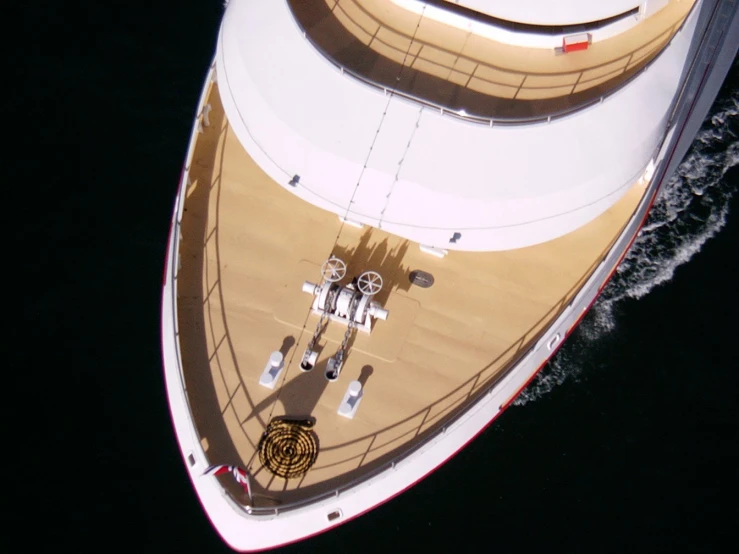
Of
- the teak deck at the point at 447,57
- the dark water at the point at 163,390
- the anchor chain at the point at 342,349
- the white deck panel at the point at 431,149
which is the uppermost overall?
the teak deck at the point at 447,57

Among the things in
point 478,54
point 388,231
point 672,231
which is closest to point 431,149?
point 388,231

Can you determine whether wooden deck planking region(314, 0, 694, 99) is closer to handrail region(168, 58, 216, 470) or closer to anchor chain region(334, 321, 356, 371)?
handrail region(168, 58, 216, 470)

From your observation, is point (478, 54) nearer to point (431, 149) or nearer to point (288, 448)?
point (431, 149)

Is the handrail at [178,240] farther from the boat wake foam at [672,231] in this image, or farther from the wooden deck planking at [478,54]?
the boat wake foam at [672,231]

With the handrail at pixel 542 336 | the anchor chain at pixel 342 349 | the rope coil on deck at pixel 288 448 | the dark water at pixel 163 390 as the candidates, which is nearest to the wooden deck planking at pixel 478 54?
the handrail at pixel 542 336

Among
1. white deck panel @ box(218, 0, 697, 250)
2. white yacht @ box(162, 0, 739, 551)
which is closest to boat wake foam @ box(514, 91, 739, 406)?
white yacht @ box(162, 0, 739, 551)
